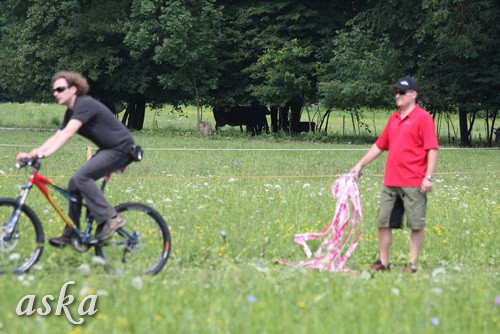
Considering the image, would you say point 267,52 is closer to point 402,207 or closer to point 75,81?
point 402,207

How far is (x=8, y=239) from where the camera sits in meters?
7.69

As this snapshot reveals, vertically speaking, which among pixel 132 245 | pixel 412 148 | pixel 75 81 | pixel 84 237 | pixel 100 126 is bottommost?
pixel 132 245

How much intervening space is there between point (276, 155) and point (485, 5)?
A: 11438 millimetres

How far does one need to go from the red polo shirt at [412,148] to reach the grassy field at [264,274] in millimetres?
954

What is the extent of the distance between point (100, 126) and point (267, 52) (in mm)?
33924

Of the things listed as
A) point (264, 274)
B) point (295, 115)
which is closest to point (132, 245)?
point (264, 274)

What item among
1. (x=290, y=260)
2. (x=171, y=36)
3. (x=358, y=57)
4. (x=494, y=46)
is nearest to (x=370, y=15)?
(x=358, y=57)

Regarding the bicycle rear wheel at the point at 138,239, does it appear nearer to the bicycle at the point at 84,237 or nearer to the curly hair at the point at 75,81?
the bicycle at the point at 84,237

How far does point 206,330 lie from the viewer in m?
5.43

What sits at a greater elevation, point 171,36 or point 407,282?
point 171,36

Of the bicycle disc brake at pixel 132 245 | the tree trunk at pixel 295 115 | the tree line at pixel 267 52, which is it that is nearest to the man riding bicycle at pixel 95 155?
the bicycle disc brake at pixel 132 245

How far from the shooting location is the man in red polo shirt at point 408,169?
350 inches

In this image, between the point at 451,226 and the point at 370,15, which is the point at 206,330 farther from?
the point at 370,15

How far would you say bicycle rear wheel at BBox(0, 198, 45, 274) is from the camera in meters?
7.66
